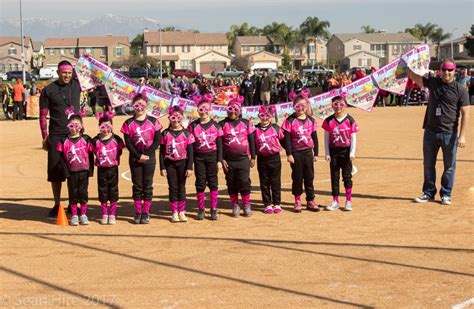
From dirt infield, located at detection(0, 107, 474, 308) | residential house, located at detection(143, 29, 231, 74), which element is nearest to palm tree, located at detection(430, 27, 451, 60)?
residential house, located at detection(143, 29, 231, 74)

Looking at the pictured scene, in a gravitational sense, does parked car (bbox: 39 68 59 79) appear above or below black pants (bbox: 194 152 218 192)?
above

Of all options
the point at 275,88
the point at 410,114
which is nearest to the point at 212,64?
the point at 275,88

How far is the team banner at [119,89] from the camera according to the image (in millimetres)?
12289

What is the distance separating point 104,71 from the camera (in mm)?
12227

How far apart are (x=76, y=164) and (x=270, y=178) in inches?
116

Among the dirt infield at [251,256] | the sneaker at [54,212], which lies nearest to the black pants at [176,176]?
the dirt infield at [251,256]

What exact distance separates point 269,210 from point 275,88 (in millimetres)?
27684

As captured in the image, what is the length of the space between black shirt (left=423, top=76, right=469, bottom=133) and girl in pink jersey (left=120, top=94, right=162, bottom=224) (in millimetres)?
4370

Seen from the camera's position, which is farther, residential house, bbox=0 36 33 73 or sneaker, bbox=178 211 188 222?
residential house, bbox=0 36 33 73

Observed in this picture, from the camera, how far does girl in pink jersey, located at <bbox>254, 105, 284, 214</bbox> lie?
11.1 m

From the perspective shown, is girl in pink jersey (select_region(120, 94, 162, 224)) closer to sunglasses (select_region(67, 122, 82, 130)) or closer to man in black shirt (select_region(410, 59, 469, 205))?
sunglasses (select_region(67, 122, 82, 130))

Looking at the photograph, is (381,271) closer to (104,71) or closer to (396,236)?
(396,236)

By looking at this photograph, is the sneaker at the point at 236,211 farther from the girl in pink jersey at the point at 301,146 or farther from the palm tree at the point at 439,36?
the palm tree at the point at 439,36

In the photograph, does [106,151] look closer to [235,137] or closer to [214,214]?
[214,214]
